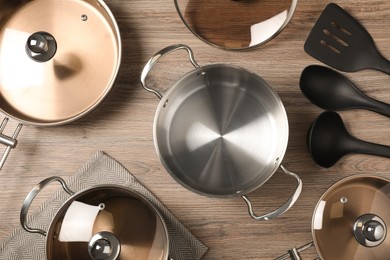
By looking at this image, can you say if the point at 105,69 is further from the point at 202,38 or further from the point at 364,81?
the point at 364,81

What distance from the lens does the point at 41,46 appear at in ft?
3.08

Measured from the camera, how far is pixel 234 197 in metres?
0.93

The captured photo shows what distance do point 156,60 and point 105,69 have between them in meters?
0.11

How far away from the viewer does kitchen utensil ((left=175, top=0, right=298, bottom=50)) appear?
0.98 metres

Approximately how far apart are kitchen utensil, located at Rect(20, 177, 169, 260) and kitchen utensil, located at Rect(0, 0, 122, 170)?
15 centimetres

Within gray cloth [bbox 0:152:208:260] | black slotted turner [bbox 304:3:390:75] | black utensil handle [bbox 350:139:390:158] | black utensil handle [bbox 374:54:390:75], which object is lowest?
gray cloth [bbox 0:152:208:260]

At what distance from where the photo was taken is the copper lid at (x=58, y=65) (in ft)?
3.18

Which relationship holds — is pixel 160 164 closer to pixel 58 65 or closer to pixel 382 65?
pixel 58 65

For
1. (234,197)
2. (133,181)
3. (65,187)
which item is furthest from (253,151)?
(65,187)

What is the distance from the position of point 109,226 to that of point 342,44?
0.49 meters

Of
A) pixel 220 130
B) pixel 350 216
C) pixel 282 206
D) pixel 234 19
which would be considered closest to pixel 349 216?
pixel 350 216

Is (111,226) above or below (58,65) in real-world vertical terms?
below

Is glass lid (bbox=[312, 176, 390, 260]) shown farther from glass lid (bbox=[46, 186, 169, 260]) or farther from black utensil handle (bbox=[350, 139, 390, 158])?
glass lid (bbox=[46, 186, 169, 260])

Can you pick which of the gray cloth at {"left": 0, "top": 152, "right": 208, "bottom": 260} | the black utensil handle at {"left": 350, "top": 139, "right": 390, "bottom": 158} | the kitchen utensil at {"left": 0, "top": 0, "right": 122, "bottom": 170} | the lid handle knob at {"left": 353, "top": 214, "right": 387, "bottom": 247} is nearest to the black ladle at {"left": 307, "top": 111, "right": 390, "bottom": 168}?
the black utensil handle at {"left": 350, "top": 139, "right": 390, "bottom": 158}
